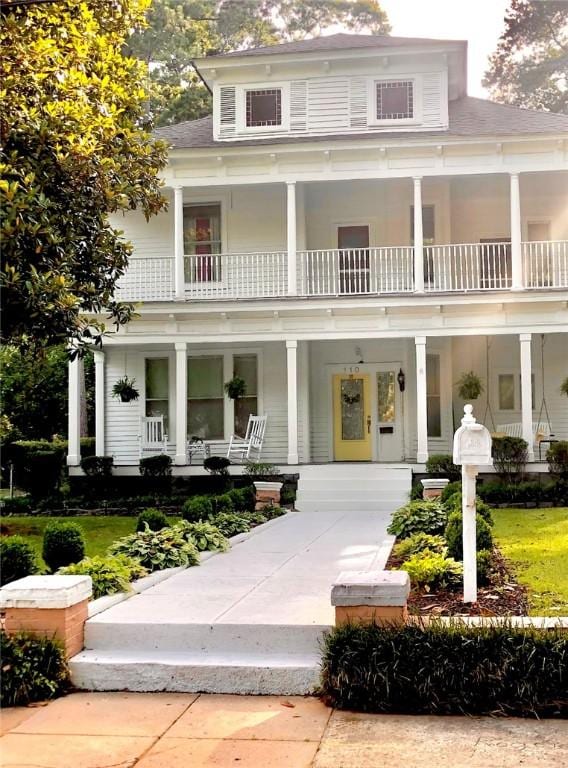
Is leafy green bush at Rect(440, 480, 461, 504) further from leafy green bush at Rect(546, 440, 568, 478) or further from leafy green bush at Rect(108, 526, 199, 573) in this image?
leafy green bush at Rect(546, 440, 568, 478)

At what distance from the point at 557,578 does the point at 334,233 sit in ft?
43.0

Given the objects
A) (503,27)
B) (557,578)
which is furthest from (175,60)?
(557,578)

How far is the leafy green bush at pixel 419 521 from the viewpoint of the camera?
10503 mm

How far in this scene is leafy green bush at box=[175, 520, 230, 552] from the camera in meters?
10.1

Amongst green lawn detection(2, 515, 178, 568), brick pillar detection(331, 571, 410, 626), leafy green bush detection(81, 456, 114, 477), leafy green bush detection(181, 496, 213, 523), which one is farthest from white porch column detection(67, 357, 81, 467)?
brick pillar detection(331, 571, 410, 626)

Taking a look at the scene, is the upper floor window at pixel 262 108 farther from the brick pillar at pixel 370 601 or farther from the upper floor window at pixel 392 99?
the brick pillar at pixel 370 601

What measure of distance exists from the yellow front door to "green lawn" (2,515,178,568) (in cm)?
587

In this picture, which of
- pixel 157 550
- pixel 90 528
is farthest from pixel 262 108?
pixel 157 550

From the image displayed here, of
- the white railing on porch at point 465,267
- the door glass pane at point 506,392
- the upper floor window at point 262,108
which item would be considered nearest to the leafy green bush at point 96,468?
the white railing on porch at point 465,267

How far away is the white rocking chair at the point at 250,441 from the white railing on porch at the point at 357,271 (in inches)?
124

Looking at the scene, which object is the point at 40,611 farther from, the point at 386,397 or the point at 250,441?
the point at 386,397

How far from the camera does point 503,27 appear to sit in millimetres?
33438

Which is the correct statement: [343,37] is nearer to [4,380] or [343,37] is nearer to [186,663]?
[4,380]

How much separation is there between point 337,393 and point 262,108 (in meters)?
6.92
